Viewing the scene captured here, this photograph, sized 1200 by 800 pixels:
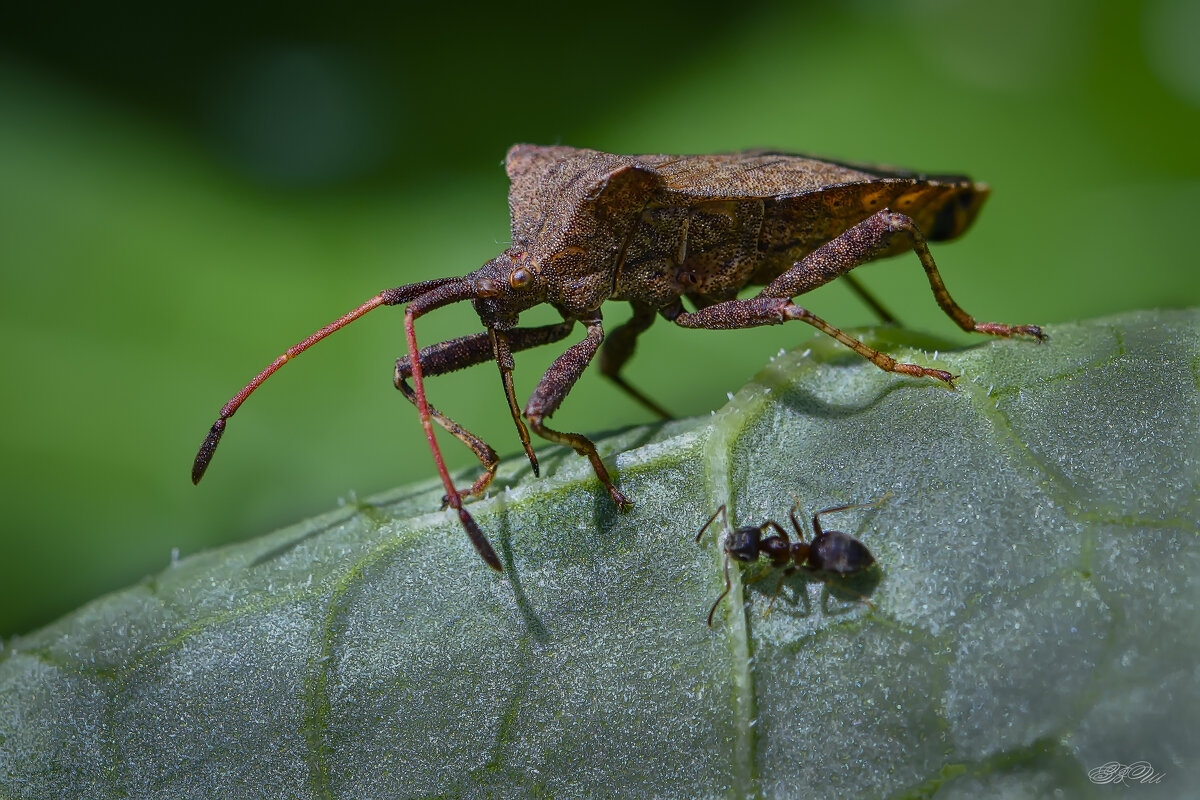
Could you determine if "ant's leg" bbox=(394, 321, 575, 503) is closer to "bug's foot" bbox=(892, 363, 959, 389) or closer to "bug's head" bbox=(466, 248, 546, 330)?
"bug's head" bbox=(466, 248, 546, 330)

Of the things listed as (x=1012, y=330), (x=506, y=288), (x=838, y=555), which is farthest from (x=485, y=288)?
(x=1012, y=330)

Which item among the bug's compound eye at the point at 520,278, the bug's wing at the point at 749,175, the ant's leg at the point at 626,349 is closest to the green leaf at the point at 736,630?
the bug's compound eye at the point at 520,278

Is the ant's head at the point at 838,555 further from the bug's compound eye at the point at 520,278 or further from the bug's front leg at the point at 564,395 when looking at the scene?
the bug's compound eye at the point at 520,278

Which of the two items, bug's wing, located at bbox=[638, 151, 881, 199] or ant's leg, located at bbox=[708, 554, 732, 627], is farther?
bug's wing, located at bbox=[638, 151, 881, 199]

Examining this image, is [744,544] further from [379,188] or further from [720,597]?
[379,188]

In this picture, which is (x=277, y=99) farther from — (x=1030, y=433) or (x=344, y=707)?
(x=1030, y=433)

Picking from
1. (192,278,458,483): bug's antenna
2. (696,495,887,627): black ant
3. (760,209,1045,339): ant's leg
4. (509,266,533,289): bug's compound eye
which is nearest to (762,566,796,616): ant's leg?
(696,495,887,627): black ant

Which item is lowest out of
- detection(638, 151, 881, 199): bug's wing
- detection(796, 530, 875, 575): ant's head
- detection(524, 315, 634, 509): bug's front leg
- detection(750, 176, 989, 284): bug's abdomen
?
detection(796, 530, 875, 575): ant's head
